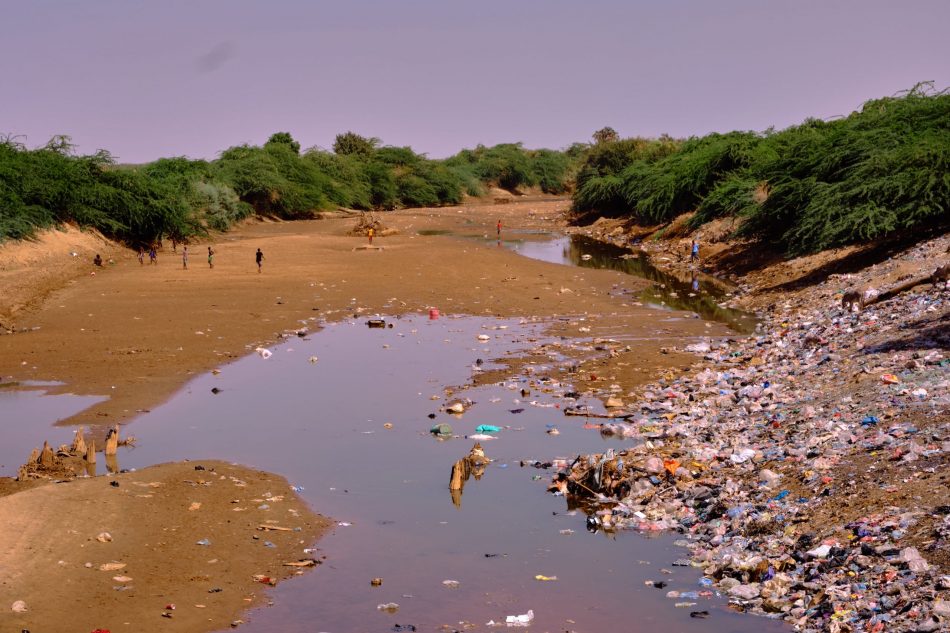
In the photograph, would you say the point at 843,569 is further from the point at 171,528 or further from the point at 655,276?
the point at 655,276

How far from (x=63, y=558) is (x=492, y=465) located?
4880 millimetres

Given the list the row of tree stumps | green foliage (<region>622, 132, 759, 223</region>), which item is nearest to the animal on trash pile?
the row of tree stumps

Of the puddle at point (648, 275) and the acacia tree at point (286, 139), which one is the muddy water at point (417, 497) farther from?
the acacia tree at point (286, 139)

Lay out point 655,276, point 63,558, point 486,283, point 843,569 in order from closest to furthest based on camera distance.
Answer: point 843,569
point 63,558
point 486,283
point 655,276

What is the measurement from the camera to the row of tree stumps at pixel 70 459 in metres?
10.4

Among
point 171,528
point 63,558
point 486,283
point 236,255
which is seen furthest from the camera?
point 236,255

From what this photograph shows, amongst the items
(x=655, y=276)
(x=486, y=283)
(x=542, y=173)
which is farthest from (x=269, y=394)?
(x=542, y=173)

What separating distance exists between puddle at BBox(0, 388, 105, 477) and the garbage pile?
20.9 ft

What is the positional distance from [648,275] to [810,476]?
865 inches

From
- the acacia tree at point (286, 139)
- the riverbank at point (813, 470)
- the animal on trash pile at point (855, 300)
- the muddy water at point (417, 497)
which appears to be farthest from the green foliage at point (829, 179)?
the acacia tree at point (286, 139)

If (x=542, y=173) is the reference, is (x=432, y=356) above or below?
below

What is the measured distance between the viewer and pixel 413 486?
10.7 m

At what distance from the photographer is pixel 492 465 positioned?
11.3m

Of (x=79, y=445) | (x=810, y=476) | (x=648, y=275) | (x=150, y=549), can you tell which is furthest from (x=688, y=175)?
(x=150, y=549)
